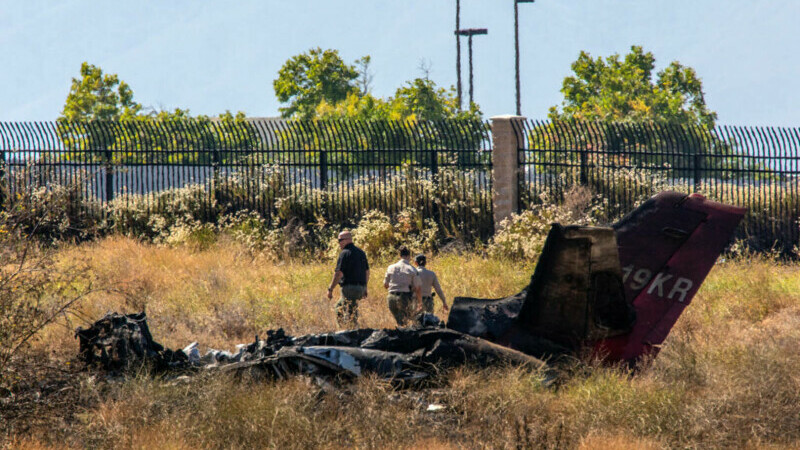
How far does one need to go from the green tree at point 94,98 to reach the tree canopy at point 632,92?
2588 centimetres

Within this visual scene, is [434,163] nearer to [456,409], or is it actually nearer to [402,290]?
[402,290]

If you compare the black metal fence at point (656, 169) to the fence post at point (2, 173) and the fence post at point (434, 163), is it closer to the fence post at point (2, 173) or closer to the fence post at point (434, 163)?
the fence post at point (434, 163)

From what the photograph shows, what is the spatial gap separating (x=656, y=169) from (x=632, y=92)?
1404 inches

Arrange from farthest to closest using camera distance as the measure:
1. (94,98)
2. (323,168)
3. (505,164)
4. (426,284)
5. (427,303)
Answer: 1. (94,98)
2. (323,168)
3. (505,164)
4. (427,303)
5. (426,284)

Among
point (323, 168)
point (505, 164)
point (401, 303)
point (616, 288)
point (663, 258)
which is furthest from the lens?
point (323, 168)

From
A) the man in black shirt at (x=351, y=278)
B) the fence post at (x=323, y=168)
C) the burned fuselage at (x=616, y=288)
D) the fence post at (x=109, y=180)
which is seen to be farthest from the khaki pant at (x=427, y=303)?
the fence post at (x=109, y=180)

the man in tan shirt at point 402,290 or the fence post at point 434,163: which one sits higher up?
the fence post at point 434,163

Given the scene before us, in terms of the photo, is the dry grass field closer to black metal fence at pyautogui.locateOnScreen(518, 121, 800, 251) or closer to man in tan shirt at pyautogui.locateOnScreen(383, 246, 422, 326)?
man in tan shirt at pyautogui.locateOnScreen(383, 246, 422, 326)

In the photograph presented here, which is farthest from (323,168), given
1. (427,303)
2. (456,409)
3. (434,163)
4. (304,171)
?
(456,409)

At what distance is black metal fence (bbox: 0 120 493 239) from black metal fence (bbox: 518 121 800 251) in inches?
50.8

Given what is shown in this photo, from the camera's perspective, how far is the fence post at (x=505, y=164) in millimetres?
18688

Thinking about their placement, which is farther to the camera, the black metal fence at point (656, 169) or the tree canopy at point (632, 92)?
the tree canopy at point (632, 92)

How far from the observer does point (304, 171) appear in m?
20.2

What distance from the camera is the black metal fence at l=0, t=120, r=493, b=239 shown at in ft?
63.5
